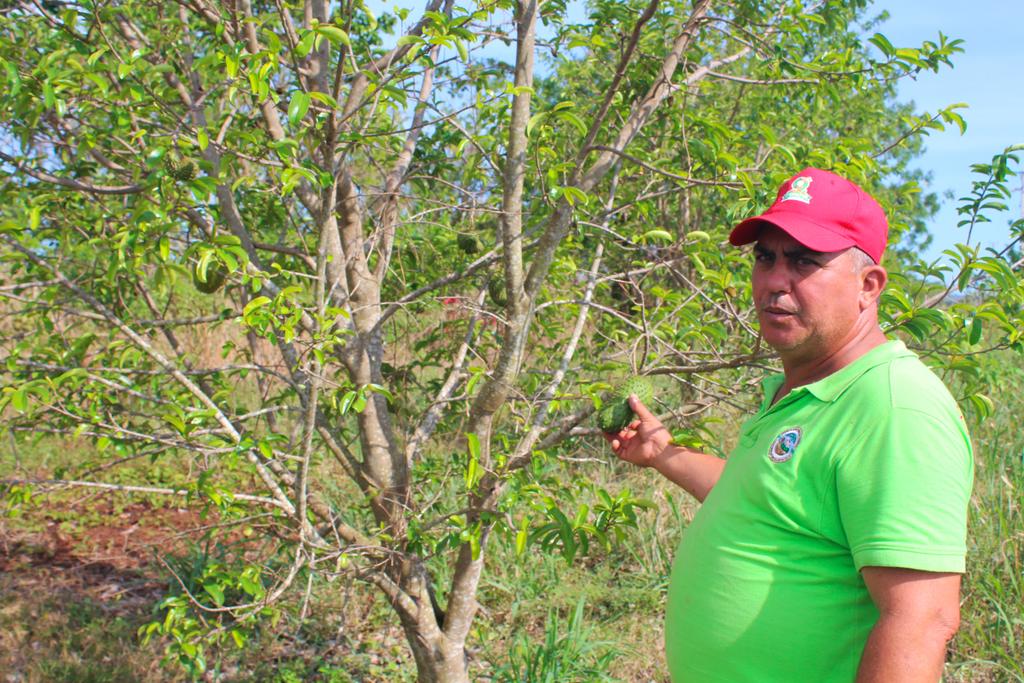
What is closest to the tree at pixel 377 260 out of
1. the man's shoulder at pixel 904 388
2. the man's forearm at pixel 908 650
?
the man's shoulder at pixel 904 388

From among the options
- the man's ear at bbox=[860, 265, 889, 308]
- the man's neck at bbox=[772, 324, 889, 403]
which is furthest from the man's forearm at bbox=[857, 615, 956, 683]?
the man's ear at bbox=[860, 265, 889, 308]

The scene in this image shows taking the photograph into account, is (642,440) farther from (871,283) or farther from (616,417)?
(871,283)

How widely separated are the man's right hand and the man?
47cm

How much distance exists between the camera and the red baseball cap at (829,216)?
5.36 ft

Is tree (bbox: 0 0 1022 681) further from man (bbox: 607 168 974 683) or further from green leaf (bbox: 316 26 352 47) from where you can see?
man (bbox: 607 168 974 683)

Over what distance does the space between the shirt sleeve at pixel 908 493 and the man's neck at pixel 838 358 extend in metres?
0.30

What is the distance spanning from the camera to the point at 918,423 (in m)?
1.36

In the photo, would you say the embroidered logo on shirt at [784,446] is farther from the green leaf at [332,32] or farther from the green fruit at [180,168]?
the green fruit at [180,168]

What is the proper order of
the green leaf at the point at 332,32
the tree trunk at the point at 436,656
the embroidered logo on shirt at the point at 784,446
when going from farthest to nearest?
the tree trunk at the point at 436,656 < the green leaf at the point at 332,32 < the embroidered logo on shirt at the point at 784,446

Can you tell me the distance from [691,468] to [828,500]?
0.83 metres

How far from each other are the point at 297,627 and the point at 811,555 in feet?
10.8

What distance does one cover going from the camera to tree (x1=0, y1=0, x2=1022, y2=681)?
92.2 inches

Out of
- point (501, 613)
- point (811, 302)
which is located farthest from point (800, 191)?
point (501, 613)

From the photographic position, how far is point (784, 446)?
154 cm
